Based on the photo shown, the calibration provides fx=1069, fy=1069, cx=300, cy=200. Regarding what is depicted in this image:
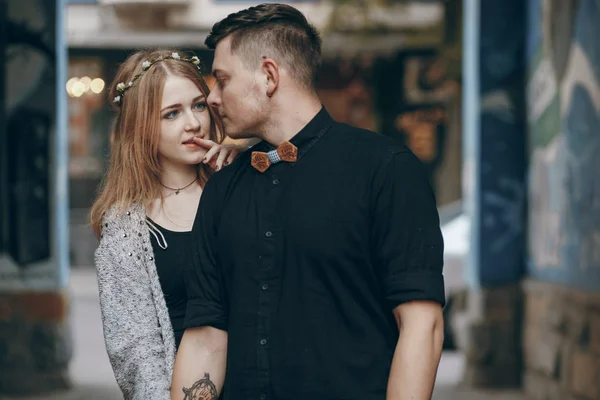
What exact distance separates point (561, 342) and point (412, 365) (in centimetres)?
546

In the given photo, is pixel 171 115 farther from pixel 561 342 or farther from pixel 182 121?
pixel 561 342

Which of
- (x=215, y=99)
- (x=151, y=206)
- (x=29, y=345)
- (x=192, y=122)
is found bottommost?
(x=29, y=345)

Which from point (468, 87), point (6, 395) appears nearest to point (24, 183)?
point (6, 395)

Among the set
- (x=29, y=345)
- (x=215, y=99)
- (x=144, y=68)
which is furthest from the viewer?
(x=29, y=345)

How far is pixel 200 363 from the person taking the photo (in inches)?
123

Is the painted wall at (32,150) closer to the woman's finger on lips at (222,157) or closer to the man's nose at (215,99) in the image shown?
the woman's finger on lips at (222,157)

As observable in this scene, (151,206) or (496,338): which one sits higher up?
(151,206)

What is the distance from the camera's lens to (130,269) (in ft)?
11.4

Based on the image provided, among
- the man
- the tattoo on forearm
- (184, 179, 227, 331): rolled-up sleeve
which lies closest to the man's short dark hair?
the man

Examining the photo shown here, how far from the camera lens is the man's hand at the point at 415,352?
2.82 m

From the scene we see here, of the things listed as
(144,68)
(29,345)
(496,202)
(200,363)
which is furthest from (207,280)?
(496,202)

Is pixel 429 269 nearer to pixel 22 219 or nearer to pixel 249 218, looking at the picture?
pixel 249 218

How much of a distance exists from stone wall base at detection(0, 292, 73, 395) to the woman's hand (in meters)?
5.91

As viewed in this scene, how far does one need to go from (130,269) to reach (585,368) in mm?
4557
